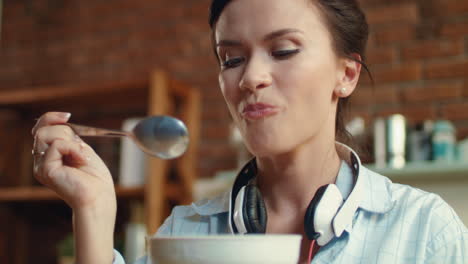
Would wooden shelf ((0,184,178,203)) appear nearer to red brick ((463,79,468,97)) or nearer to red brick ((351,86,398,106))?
red brick ((351,86,398,106))

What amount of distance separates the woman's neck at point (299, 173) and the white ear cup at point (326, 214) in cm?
15

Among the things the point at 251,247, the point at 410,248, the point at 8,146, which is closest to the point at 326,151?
the point at 410,248

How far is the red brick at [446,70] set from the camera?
208 centimetres

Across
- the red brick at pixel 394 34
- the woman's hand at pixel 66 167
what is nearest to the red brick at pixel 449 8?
the red brick at pixel 394 34

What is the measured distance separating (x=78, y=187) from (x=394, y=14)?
5.87 ft

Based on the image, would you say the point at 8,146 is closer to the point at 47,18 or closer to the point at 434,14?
the point at 47,18

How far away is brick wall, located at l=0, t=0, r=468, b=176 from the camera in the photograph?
6.96ft

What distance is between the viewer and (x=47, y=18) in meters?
3.20

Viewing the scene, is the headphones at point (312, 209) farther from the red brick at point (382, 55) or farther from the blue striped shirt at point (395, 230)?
the red brick at point (382, 55)

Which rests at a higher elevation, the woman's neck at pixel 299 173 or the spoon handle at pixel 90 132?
the spoon handle at pixel 90 132

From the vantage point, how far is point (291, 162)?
1.02 metres

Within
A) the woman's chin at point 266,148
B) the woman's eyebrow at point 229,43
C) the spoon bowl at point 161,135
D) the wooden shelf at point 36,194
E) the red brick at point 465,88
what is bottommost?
the wooden shelf at point 36,194

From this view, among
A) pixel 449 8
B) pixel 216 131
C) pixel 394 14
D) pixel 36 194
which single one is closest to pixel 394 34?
pixel 394 14

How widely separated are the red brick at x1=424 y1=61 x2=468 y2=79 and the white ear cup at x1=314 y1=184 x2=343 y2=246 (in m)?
1.45
